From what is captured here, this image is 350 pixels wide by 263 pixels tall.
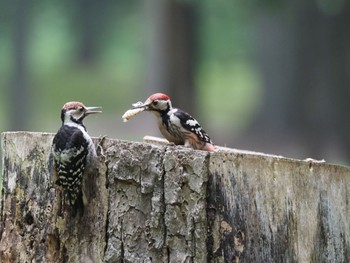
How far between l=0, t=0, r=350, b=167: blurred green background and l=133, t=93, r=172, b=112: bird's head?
35.8 ft

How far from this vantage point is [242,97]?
2014 inches

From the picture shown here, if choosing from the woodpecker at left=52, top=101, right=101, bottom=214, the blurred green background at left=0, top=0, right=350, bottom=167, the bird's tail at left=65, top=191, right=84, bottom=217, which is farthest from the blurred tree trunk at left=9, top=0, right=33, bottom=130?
the bird's tail at left=65, top=191, right=84, bottom=217

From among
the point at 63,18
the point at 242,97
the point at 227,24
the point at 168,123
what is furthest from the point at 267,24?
the point at 168,123

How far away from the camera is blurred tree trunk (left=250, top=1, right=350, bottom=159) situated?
A: 2417 cm

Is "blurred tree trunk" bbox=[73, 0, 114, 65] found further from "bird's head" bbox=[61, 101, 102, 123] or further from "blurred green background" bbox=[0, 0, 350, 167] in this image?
"bird's head" bbox=[61, 101, 102, 123]

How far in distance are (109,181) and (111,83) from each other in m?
47.6

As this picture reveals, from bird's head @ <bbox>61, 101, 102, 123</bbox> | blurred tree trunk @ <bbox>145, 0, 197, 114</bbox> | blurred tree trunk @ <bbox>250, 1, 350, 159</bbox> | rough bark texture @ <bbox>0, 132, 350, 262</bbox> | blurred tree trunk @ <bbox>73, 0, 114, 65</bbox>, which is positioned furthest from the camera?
blurred tree trunk @ <bbox>73, 0, 114, 65</bbox>

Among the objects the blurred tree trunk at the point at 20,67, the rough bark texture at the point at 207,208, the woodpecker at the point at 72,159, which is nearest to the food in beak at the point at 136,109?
the woodpecker at the point at 72,159

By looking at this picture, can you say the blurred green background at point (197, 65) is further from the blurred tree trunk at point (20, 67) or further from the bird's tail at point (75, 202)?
the bird's tail at point (75, 202)

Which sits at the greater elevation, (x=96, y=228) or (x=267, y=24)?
(x=267, y=24)

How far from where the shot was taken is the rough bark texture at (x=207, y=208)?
5562mm

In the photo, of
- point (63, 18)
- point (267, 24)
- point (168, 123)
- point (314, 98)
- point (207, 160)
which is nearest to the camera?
point (207, 160)

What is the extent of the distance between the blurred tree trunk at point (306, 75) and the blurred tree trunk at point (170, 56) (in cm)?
189

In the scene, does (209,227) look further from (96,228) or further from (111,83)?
(111,83)
